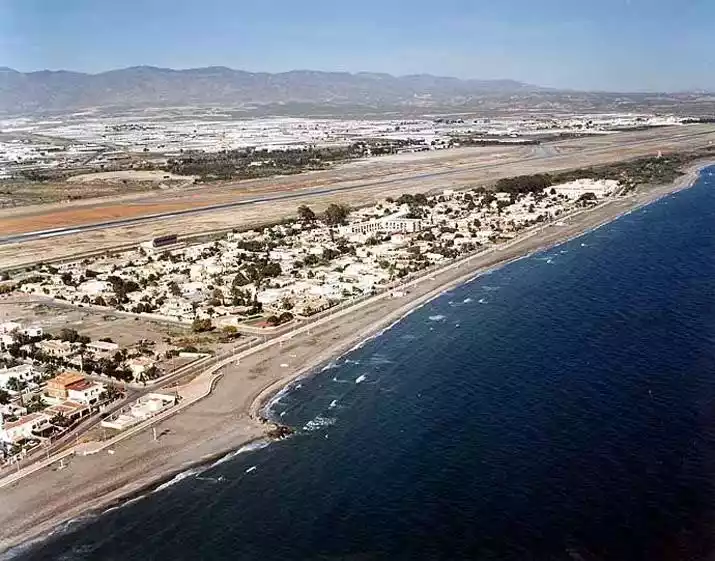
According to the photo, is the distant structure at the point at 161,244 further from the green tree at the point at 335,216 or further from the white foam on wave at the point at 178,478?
the white foam on wave at the point at 178,478

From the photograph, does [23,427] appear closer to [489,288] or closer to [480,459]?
[480,459]

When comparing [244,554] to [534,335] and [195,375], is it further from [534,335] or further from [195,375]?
[534,335]

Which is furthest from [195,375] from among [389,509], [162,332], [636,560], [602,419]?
[636,560]

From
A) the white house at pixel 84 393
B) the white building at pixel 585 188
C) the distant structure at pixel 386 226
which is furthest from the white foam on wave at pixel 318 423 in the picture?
the white building at pixel 585 188

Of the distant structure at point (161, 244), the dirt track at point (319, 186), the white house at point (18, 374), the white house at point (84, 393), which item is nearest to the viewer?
the white house at point (84, 393)

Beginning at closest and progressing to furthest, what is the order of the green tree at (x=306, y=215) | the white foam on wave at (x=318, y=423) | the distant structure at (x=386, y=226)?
the white foam on wave at (x=318, y=423)
the distant structure at (x=386, y=226)
the green tree at (x=306, y=215)

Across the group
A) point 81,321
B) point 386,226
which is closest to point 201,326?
point 81,321
